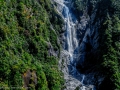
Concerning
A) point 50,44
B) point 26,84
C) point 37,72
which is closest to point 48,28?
point 50,44

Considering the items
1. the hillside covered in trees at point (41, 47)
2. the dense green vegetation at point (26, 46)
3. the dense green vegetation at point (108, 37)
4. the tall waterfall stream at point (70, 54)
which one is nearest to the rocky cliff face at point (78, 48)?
the tall waterfall stream at point (70, 54)

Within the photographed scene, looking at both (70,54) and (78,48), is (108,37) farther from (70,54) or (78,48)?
(70,54)

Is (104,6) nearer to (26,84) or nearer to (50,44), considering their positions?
(50,44)

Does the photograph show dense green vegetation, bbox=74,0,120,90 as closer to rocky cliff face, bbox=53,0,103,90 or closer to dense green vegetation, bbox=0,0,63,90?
rocky cliff face, bbox=53,0,103,90

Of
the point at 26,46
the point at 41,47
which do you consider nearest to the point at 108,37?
the point at 41,47

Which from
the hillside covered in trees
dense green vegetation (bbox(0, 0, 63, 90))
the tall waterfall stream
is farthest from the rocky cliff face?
dense green vegetation (bbox(0, 0, 63, 90))

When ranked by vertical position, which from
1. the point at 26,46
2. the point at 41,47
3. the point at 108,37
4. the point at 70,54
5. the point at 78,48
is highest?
the point at 108,37
